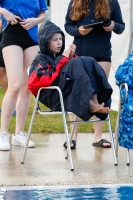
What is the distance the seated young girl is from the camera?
5.64 metres

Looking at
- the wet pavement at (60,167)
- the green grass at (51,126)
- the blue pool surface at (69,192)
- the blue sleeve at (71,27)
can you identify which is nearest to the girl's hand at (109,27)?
the blue sleeve at (71,27)

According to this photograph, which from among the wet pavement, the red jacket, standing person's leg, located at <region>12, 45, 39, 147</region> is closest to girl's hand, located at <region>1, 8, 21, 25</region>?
standing person's leg, located at <region>12, 45, 39, 147</region>

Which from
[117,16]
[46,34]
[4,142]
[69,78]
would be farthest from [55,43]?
[4,142]

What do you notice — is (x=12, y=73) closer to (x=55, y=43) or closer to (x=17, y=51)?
(x=17, y=51)

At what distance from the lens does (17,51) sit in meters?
6.85

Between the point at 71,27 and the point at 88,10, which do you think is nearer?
the point at 88,10

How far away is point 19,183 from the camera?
522cm

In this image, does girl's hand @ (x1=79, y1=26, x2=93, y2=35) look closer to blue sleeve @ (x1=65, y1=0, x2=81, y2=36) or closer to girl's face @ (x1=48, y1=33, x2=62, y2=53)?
blue sleeve @ (x1=65, y1=0, x2=81, y2=36)

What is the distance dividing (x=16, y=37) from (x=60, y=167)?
176 centimetres

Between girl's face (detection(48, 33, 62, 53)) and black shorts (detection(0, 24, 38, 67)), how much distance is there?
0.88m

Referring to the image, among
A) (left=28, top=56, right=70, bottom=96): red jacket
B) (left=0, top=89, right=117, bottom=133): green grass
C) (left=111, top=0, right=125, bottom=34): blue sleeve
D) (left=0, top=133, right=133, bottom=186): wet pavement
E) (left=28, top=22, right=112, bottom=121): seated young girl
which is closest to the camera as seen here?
(left=0, top=133, right=133, bottom=186): wet pavement

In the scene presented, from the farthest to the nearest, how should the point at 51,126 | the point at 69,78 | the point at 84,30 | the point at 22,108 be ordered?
the point at 51,126
the point at 22,108
the point at 84,30
the point at 69,78

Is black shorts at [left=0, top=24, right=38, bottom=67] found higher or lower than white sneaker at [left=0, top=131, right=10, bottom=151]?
higher

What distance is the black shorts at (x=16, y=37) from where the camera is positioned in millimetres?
6885
